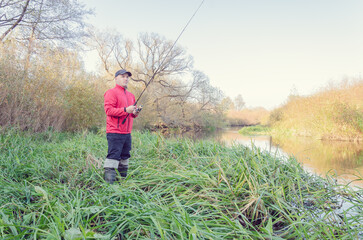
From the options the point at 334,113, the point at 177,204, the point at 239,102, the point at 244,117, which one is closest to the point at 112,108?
the point at 177,204

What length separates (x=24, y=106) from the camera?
571 centimetres

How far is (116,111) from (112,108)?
0.28 feet

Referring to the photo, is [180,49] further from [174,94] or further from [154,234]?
[154,234]

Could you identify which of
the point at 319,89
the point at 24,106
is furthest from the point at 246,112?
the point at 24,106

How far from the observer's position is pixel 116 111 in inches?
110

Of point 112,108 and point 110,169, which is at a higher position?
point 112,108

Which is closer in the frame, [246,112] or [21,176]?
[21,176]

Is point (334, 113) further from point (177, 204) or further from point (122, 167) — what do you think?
point (177, 204)

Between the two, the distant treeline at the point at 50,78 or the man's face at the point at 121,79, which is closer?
the man's face at the point at 121,79

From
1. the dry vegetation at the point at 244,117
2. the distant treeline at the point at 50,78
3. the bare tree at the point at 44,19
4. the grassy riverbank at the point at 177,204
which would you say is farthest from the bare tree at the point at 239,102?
the grassy riverbank at the point at 177,204

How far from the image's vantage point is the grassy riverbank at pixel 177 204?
5.43 feet

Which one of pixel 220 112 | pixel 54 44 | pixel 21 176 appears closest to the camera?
pixel 21 176

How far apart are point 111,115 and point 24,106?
4.43 metres

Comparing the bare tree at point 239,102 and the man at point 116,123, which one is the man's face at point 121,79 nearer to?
the man at point 116,123
